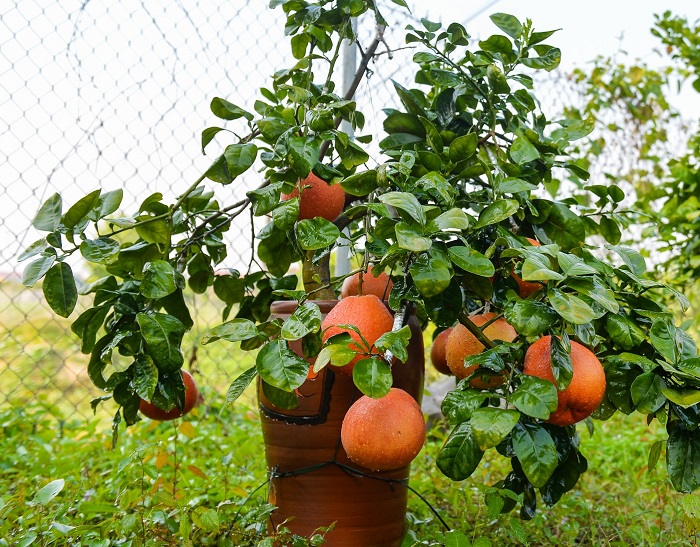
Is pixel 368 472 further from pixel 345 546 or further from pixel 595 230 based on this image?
pixel 595 230

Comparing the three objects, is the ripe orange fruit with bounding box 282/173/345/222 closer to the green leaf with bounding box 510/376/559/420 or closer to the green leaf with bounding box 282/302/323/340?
the green leaf with bounding box 282/302/323/340

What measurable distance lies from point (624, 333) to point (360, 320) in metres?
0.38

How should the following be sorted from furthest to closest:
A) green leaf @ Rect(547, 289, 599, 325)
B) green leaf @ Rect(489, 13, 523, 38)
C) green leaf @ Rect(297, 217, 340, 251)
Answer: green leaf @ Rect(489, 13, 523, 38)
green leaf @ Rect(297, 217, 340, 251)
green leaf @ Rect(547, 289, 599, 325)

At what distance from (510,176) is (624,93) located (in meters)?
3.16

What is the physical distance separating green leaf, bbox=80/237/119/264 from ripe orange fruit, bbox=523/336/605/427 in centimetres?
67

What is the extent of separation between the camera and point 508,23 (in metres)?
1.26

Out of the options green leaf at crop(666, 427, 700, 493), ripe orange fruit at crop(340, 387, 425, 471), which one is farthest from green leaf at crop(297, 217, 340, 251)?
green leaf at crop(666, 427, 700, 493)

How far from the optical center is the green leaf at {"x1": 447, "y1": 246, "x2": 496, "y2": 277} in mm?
902

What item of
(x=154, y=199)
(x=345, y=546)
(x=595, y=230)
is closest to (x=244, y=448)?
(x=345, y=546)

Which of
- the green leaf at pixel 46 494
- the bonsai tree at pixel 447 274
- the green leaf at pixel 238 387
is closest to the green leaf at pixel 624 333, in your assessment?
the bonsai tree at pixel 447 274

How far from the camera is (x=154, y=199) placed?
1.32 meters

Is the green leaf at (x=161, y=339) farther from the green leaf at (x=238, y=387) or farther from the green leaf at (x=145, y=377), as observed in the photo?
the green leaf at (x=238, y=387)

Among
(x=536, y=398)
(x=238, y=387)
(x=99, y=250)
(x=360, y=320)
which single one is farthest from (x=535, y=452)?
(x=99, y=250)

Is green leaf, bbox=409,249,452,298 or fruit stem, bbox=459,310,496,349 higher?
green leaf, bbox=409,249,452,298
